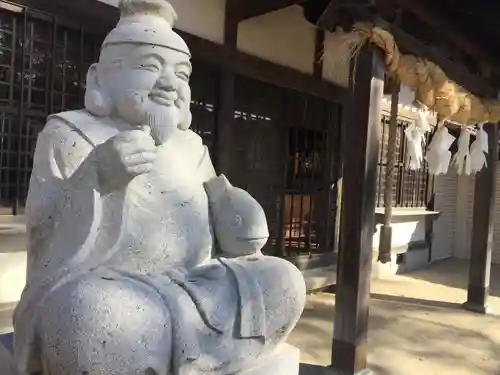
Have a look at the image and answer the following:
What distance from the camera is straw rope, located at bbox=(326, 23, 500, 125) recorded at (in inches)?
147

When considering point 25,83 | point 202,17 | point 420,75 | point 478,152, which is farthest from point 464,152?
point 25,83

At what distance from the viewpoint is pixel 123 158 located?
1688 millimetres

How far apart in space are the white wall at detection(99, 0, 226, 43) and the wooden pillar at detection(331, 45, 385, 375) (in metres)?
1.64

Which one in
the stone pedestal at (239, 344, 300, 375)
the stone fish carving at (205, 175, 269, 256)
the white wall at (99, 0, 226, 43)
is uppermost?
the white wall at (99, 0, 226, 43)

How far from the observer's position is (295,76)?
233 inches

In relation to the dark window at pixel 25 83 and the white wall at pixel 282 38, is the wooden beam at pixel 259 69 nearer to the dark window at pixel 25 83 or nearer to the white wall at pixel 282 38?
the white wall at pixel 282 38

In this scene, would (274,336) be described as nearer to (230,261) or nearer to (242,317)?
(242,317)

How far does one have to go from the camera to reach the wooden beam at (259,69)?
4762 mm

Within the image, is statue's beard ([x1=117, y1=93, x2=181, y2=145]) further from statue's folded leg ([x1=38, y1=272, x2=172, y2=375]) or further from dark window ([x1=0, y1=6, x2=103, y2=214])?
dark window ([x1=0, y1=6, x2=103, y2=214])

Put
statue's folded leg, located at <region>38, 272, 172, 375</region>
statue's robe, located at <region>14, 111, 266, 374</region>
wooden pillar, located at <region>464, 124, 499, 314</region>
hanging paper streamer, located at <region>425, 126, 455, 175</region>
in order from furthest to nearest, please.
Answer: wooden pillar, located at <region>464, 124, 499, 314</region>
hanging paper streamer, located at <region>425, 126, 455, 175</region>
statue's robe, located at <region>14, 111, 266, 374</region>
statue's folded leg, located at <region>38, 272, 172, 375</region>

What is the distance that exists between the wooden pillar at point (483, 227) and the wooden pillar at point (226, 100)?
3.23 metres

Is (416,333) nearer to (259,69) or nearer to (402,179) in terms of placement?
(259,69)

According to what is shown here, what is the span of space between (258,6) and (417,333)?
3.50 meters

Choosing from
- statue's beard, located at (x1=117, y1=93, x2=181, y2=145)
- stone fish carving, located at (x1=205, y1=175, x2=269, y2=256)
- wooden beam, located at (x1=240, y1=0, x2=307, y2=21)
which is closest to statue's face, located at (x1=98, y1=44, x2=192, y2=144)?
statue's beard, located at (x1=117, y1=93, x2=181, y2=145)
